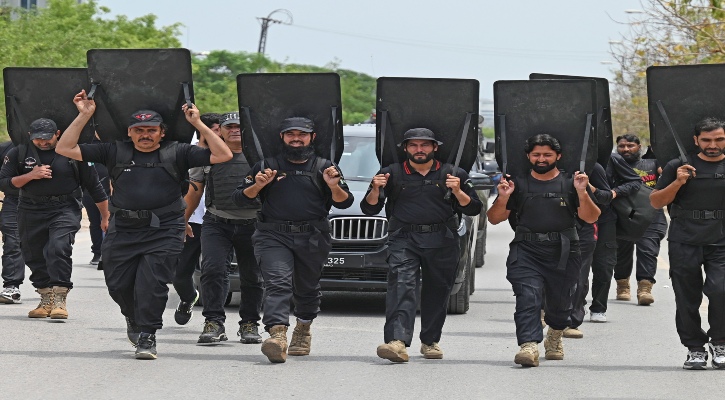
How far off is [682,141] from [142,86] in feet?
12.9

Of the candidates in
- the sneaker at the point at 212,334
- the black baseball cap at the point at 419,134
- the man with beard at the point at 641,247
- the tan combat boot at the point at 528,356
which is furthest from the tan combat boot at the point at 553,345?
the man with beard at the point at 641,247

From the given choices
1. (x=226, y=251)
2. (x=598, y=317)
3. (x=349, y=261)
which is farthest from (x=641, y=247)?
(x=226, y=251)

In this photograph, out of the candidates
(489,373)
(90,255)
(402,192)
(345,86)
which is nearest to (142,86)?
(402,192)

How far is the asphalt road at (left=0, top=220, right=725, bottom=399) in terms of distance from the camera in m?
9.38

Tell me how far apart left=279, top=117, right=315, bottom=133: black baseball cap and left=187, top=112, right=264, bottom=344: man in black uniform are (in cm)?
89

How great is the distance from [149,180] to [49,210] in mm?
2704

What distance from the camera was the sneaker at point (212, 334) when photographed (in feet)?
38.7

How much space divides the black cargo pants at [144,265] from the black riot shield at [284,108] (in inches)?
A: 36.0

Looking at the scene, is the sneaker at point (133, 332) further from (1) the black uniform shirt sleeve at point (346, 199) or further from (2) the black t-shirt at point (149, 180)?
(1) the black uniform shirt sleeve at point (346, 199)

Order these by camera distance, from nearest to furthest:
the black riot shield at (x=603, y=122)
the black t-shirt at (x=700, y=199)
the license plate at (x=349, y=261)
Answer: the black t-shirt at (x=700, y=199)
the black riot shield at (x=603, y=122)
the license plate at (x=349, y=261)

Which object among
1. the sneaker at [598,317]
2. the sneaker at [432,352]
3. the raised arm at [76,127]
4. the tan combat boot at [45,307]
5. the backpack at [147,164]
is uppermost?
the raised arm at [76,127]

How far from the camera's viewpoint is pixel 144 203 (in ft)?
35.4

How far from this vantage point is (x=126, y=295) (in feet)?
36.2

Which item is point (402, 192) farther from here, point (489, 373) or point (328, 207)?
point (489, 373)
